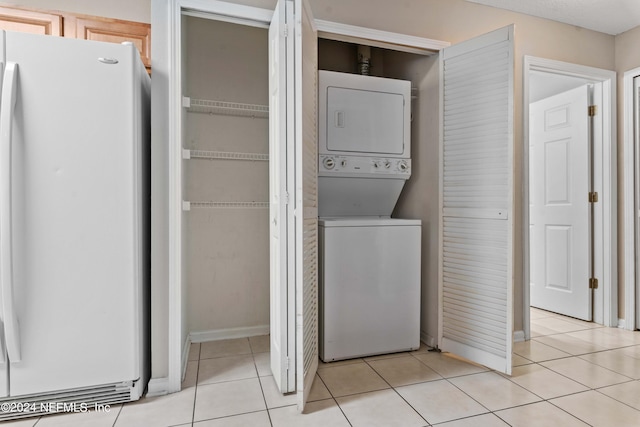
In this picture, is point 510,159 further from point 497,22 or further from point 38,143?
point 38,143

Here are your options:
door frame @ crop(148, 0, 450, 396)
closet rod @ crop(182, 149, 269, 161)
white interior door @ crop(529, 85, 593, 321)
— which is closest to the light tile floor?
door frame @ crop(148, 0, 450, 396)

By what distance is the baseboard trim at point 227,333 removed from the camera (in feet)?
9.11

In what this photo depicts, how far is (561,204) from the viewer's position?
3504 millimetres

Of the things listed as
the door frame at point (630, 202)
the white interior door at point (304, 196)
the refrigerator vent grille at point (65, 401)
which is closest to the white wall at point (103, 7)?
the white interior door at point (304, 196)

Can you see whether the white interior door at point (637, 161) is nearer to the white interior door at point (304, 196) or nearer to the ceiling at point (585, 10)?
the ceiling at point (585, 10)

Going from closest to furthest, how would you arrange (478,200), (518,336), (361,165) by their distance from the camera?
(478,200) < (361,165) < (518,336)

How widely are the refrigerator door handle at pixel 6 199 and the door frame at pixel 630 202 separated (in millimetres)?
4252

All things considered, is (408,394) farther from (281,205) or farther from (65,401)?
(65,401)

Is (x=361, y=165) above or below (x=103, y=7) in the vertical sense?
below

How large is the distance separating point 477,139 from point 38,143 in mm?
2451

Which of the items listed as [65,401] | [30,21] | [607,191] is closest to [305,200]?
[65,401]

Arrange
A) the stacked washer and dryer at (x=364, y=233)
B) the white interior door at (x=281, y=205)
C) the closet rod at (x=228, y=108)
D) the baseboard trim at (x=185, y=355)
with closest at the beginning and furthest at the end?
the white interior door at (x=281, y=205)
the baseboard trim at (x=185, y=355)
the stacked washer and dryer at (x=364, y=233)
the closet rod at (x=228, y=108)

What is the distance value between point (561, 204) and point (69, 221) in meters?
4.00

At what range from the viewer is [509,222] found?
2174mm
